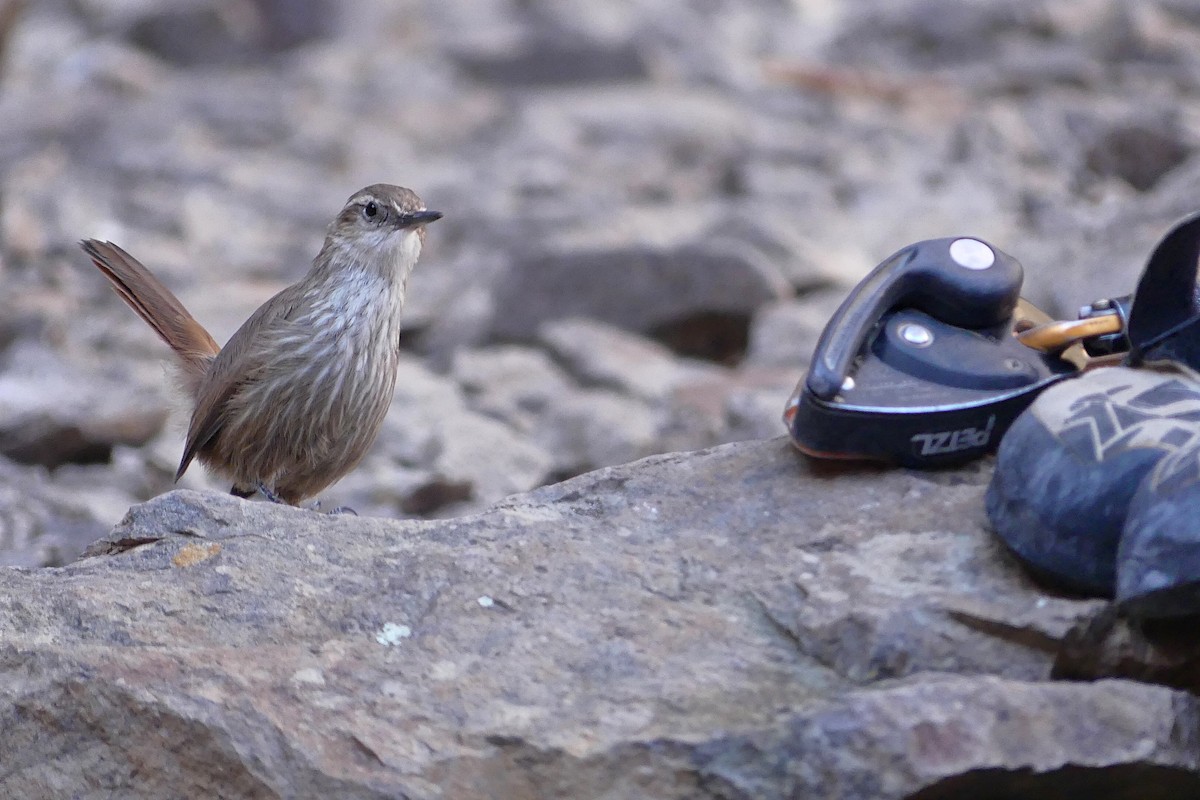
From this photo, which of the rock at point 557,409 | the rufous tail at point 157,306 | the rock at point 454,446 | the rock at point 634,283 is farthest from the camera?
the rock at point 634,283

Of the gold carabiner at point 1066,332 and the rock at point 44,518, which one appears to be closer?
the gold carabiner at point 1066,332

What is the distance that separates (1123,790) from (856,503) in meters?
0.97

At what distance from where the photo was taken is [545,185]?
11383 mm

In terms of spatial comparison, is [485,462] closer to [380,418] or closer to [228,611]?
[380,418]

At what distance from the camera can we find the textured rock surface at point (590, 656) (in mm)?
2898

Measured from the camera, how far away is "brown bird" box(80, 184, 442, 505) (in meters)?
5.96

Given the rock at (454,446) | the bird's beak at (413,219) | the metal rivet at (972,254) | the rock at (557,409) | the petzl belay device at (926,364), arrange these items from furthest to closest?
the rock at (557,409), the rock at (454,446), the bird's beak at (413,219), the metal rivet at (972,254), the petzl belay device at (926,364)

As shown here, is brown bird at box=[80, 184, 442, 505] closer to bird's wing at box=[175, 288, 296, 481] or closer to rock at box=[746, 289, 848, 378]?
bird's wing at box=[175, 288, 296, 481]

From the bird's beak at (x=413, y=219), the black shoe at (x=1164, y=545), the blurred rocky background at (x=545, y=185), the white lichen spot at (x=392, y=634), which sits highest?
the black shoe at (x=1164, y=545)

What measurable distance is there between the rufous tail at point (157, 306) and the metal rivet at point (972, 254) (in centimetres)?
362

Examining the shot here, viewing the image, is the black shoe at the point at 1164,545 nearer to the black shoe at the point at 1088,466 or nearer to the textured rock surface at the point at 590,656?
the black shoe at the point at 1088,466

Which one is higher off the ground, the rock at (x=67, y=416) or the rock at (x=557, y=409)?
the rock at (x=67, y=416)

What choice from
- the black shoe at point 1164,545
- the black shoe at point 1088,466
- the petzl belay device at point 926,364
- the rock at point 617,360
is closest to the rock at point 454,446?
the rock at point 617,360

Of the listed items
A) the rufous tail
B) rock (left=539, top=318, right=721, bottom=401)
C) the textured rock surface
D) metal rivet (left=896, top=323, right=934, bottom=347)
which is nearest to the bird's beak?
the rufous tail
